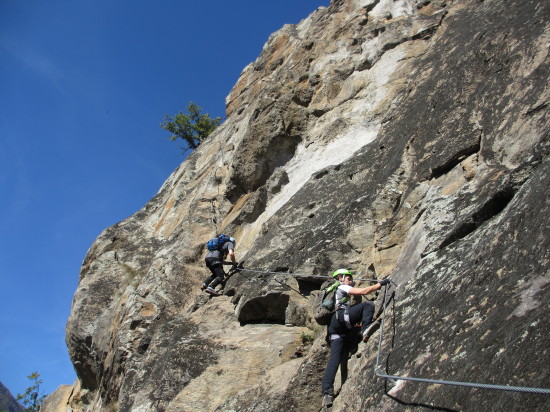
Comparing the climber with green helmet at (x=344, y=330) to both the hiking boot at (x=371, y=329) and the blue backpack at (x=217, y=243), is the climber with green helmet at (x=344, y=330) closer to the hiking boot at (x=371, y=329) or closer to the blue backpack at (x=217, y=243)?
the hiking boot at (x=371, y=329)

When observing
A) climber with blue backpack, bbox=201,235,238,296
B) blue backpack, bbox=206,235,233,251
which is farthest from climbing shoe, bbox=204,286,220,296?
blue backpack, bbox=206,235,233,251

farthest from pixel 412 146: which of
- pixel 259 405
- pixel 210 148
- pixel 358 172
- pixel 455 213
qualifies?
pixel 210 148

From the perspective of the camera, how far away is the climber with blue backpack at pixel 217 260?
14391 mm

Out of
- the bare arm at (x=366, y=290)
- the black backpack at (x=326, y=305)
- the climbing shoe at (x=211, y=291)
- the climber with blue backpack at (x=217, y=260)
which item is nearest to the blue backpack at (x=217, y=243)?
the climber with blue backpack at (x=217, y=260)

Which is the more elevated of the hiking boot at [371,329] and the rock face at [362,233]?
the rock face at [362,233]

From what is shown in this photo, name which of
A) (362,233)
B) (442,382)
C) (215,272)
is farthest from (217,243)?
(442,382)

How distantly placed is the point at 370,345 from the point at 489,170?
3.08 meters

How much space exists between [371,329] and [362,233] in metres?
3.25

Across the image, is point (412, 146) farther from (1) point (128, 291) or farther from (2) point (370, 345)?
(1) point (128, 291)

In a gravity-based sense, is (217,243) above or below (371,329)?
above

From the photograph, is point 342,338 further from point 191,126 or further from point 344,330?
point 191,126

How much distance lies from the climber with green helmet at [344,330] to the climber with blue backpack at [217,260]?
601cm

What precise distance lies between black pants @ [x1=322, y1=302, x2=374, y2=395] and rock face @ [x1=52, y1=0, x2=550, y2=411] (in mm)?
260

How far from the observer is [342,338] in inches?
332
